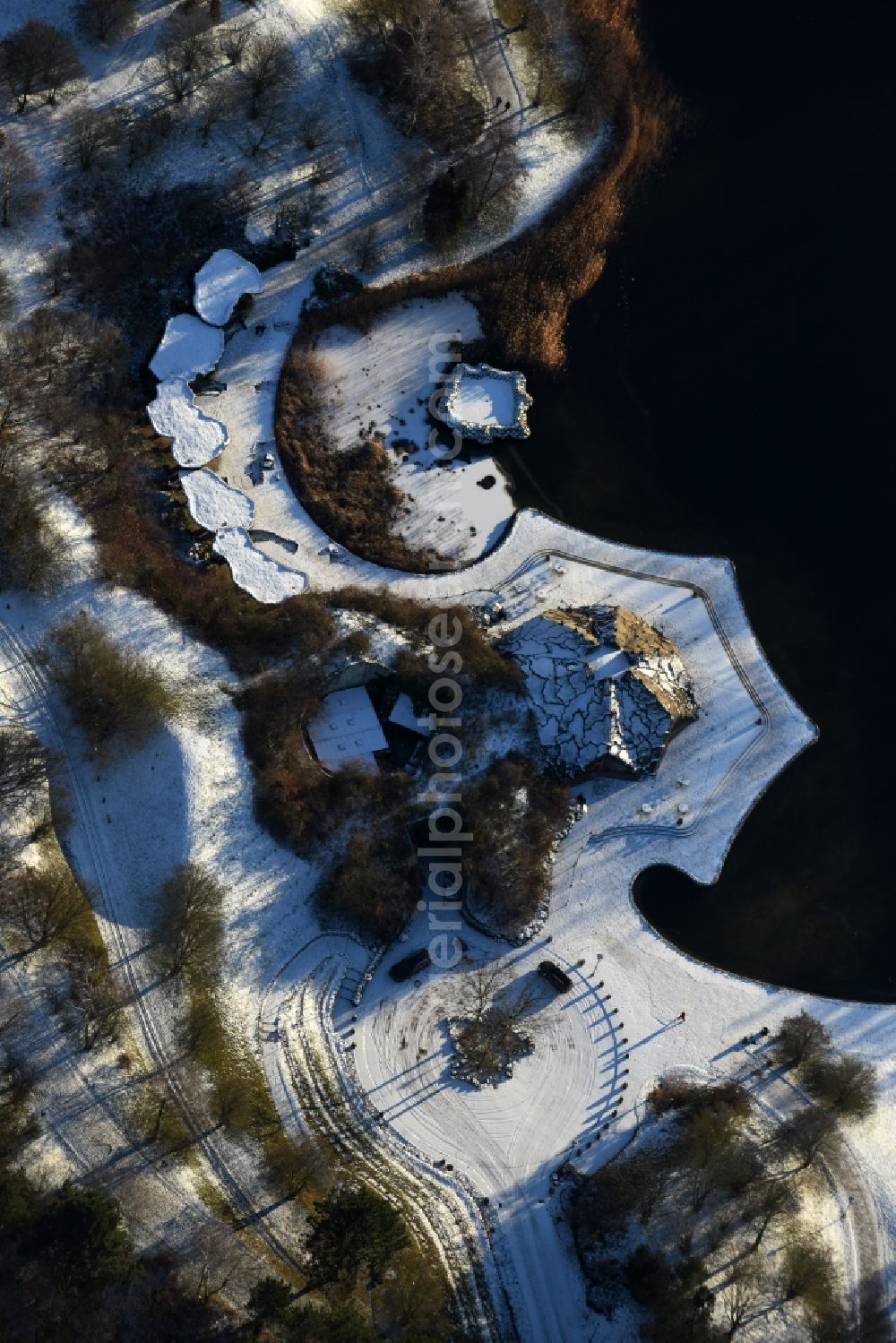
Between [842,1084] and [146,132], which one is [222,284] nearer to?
[146,132]

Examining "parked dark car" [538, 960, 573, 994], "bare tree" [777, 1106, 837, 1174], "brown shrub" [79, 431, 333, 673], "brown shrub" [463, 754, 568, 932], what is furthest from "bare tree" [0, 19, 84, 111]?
"bare tree" [777, 1106, 837, 1174]

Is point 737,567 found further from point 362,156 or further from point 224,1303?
point 224,1303

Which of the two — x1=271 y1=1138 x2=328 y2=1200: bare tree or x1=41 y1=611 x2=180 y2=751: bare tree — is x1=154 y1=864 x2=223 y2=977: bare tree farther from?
x1=271 y1=1138 x2=328 y2=1200: bare tree

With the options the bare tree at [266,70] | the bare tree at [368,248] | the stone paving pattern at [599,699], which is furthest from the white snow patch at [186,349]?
the stone paving pattern at [599,699]

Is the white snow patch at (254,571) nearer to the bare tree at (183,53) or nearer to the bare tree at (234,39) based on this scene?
the bare tree at (183,53)

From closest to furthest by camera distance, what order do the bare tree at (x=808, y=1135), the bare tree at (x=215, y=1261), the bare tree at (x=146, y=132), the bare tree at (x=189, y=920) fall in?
the bare tree at (x=215, y=1261) < the bare tree at (x=189, y=920) < the bare tree at (x=808, y=1135) < the bare tree at (x=146, y=132)
